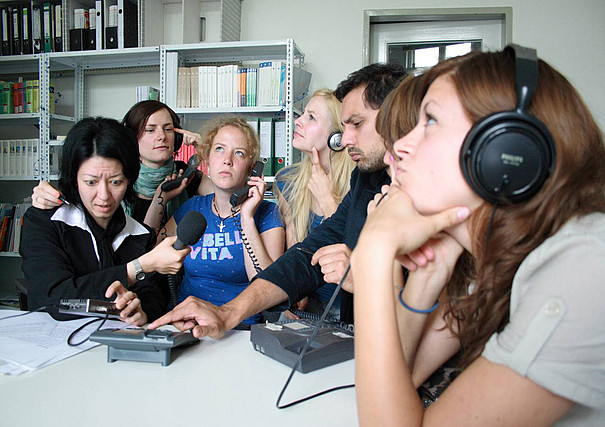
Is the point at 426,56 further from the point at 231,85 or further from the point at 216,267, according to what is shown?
the point at 216,267

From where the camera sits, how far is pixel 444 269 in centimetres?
78

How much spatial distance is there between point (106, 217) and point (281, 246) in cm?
74

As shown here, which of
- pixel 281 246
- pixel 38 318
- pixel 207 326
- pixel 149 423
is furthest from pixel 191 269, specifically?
pixel 149 423

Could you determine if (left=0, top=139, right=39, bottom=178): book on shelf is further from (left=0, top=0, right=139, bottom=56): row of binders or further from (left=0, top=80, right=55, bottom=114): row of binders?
(left=0, top=0, right=139, bottom=56): row of binders

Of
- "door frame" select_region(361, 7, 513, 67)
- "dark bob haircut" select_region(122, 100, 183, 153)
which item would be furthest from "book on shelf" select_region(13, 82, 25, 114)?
"door frame" select_region(361, 7, 513, 67)

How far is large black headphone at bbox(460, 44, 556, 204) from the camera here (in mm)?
→ 568

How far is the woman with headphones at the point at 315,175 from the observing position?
1.97 meters

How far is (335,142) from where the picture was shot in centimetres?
200

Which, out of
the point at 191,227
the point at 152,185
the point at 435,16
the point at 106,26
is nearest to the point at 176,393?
the point at 191,227

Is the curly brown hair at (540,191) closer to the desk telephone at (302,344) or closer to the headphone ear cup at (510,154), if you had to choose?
the headphone ear cup at (510,154)

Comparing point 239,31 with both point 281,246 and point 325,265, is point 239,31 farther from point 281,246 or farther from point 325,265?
point 325,265

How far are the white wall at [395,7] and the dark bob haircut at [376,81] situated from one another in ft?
6.01

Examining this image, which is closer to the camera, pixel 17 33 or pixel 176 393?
pixel 176 393

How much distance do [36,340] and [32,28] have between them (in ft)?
10.8
